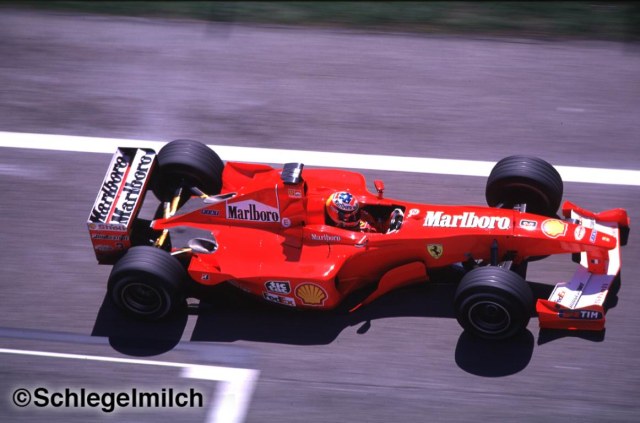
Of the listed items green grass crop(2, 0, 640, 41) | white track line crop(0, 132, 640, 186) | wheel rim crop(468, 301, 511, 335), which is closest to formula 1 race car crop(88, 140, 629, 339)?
wheel rim crop(468, 301, 511, 335)

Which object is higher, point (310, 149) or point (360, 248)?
point (360, 248)

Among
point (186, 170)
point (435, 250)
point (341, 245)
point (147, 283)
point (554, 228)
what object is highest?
point (554, 228)

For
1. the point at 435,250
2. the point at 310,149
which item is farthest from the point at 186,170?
the point at 435,250

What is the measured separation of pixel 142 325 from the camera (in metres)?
9.93

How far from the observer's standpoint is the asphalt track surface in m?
9.11

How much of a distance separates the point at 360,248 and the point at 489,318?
1.51 m

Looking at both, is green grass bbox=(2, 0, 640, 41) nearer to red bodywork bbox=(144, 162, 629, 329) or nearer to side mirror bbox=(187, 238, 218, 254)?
red bodywork bbox=(144, 162, 629, 329)

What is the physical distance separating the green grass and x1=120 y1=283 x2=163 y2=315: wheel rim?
705 centimetres

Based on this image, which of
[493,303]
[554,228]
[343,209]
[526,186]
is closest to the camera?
[493,303]

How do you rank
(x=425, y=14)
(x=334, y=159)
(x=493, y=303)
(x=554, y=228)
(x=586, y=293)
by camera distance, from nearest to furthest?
(x=493, y=303), (x=586, y=293), (x=554, y=228), (x=334, y=159), (x=425, y=14)

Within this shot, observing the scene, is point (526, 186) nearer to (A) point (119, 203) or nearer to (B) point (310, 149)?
(B) point (310, 149)

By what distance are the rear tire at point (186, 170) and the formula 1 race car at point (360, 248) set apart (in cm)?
54

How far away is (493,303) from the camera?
899cm

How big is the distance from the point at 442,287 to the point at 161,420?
3.41m
